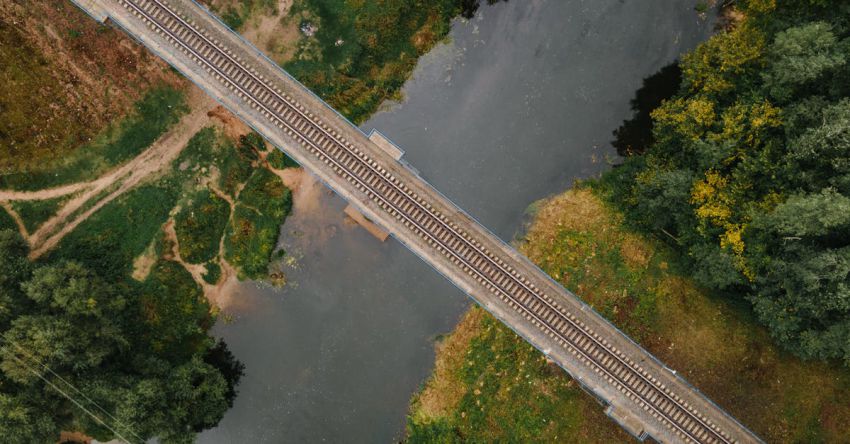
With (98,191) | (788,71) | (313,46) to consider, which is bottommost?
(98,191)

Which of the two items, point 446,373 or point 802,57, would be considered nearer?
point 802,57

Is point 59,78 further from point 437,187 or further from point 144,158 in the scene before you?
point 437,187

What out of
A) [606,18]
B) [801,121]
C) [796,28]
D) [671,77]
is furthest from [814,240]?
[606,18]

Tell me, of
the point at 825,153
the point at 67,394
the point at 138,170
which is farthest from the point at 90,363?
the point at 825,153

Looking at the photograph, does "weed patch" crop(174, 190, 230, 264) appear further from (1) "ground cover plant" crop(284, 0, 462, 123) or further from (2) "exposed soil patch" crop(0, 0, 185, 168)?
(1) "ground cover plant" crop(284, 0, 462, 123)

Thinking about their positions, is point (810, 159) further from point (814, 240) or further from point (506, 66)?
point (506, 66)

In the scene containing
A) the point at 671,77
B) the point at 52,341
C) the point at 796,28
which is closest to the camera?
the point at 796,28

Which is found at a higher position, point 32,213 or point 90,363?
point 32,213

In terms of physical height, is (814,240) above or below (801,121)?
below
